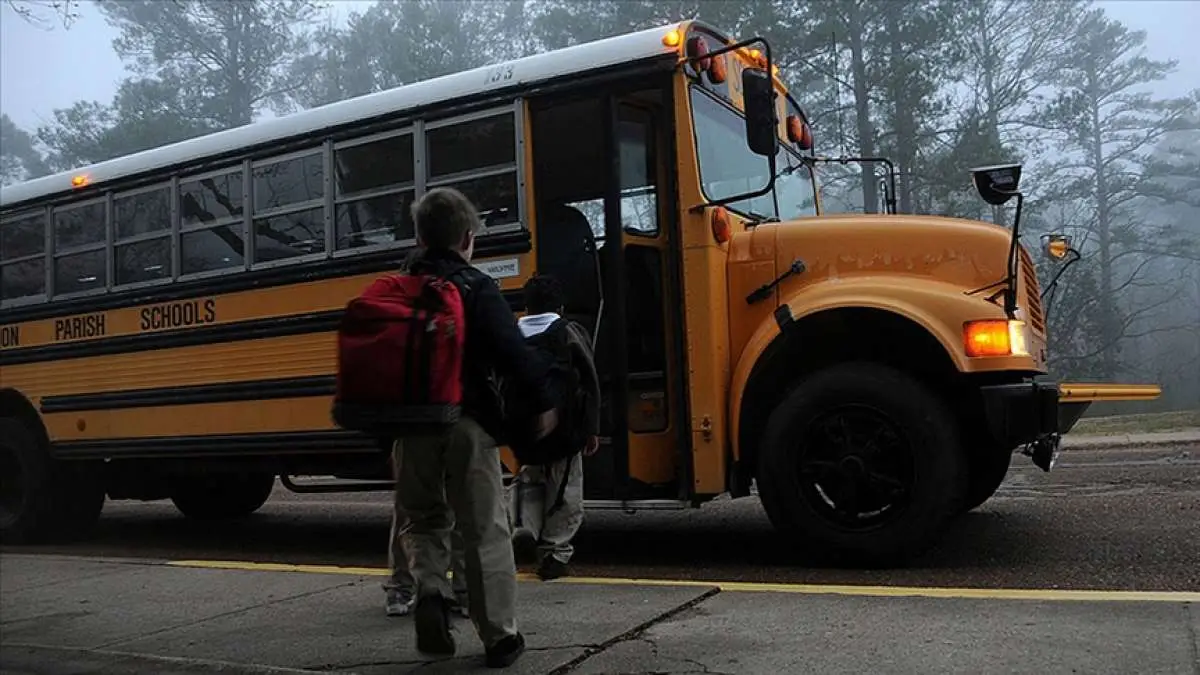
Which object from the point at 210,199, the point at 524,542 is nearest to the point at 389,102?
the point at 210,199

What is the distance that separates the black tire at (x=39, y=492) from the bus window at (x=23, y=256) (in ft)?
3.29

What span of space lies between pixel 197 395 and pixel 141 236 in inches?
49.0

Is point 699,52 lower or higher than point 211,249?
higher

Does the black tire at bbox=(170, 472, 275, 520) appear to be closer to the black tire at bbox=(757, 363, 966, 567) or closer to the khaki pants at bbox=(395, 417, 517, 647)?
the black tire at bbox=(757, 363, 966, 567)

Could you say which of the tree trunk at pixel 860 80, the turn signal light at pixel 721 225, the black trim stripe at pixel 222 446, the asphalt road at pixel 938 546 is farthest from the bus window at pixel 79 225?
the tree trunk at pixel 860 80

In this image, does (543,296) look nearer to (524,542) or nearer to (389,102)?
(524,542)

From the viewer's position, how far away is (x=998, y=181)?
473cm

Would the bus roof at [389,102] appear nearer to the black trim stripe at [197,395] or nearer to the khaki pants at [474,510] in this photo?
the black trim stripe at [197,395]

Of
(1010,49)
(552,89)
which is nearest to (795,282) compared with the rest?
(552,89)

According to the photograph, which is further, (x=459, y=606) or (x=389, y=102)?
(x=389, y=102)

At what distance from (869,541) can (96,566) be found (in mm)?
4567

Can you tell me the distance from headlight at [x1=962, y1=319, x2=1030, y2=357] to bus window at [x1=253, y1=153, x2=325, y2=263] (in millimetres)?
3762

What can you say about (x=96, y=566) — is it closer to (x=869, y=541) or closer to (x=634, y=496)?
(x=634, y=496)

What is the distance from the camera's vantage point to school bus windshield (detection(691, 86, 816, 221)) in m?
5.58
